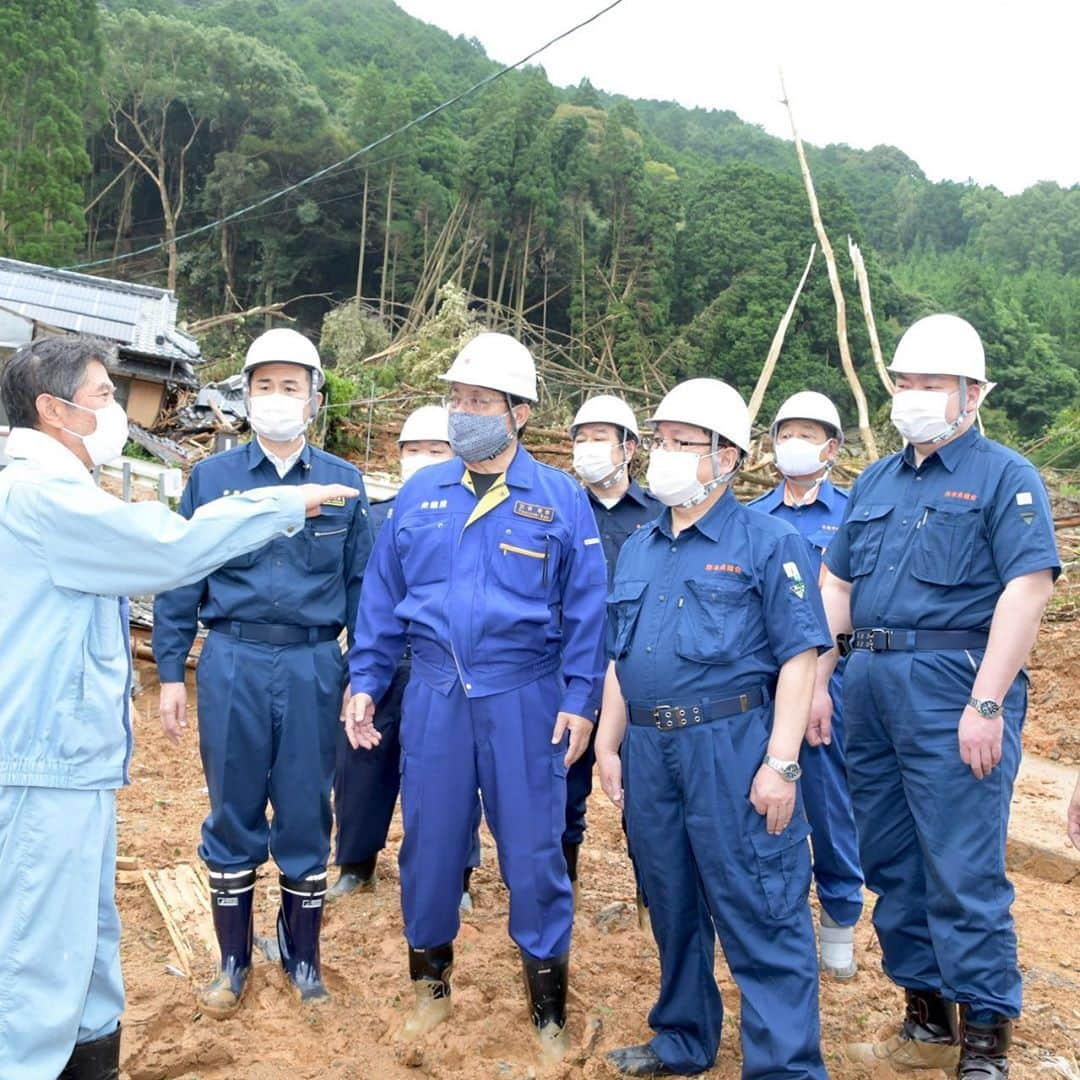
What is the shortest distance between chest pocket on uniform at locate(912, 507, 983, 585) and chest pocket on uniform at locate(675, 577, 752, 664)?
60cm

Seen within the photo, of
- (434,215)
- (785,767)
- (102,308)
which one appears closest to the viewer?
(785,767)

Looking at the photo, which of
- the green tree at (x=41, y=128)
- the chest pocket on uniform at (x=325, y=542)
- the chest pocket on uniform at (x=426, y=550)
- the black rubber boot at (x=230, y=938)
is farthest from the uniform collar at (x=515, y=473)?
the green tree at (x=41, y=128)

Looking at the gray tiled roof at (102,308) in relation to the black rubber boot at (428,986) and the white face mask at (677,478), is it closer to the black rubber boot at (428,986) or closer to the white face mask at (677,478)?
the black rubber boot at (428,986)

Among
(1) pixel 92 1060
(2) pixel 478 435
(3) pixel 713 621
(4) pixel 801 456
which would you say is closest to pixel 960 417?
(3) pixel 713 621

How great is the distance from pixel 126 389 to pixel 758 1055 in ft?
63.4

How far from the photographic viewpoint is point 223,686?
149 inches

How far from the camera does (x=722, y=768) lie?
10.6 ft

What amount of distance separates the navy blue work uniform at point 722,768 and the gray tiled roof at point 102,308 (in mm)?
17623

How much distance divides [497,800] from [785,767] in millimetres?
965

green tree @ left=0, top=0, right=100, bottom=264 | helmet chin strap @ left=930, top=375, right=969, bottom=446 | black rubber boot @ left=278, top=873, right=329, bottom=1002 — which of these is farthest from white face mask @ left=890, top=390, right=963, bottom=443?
green tree @ left=0, top=0, right=100, bottom=264

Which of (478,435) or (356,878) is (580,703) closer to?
(478,435)

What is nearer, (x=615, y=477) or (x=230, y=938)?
(x=230, y=938)

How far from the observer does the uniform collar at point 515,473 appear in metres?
3.78

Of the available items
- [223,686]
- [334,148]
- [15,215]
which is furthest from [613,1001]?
[334,148]
